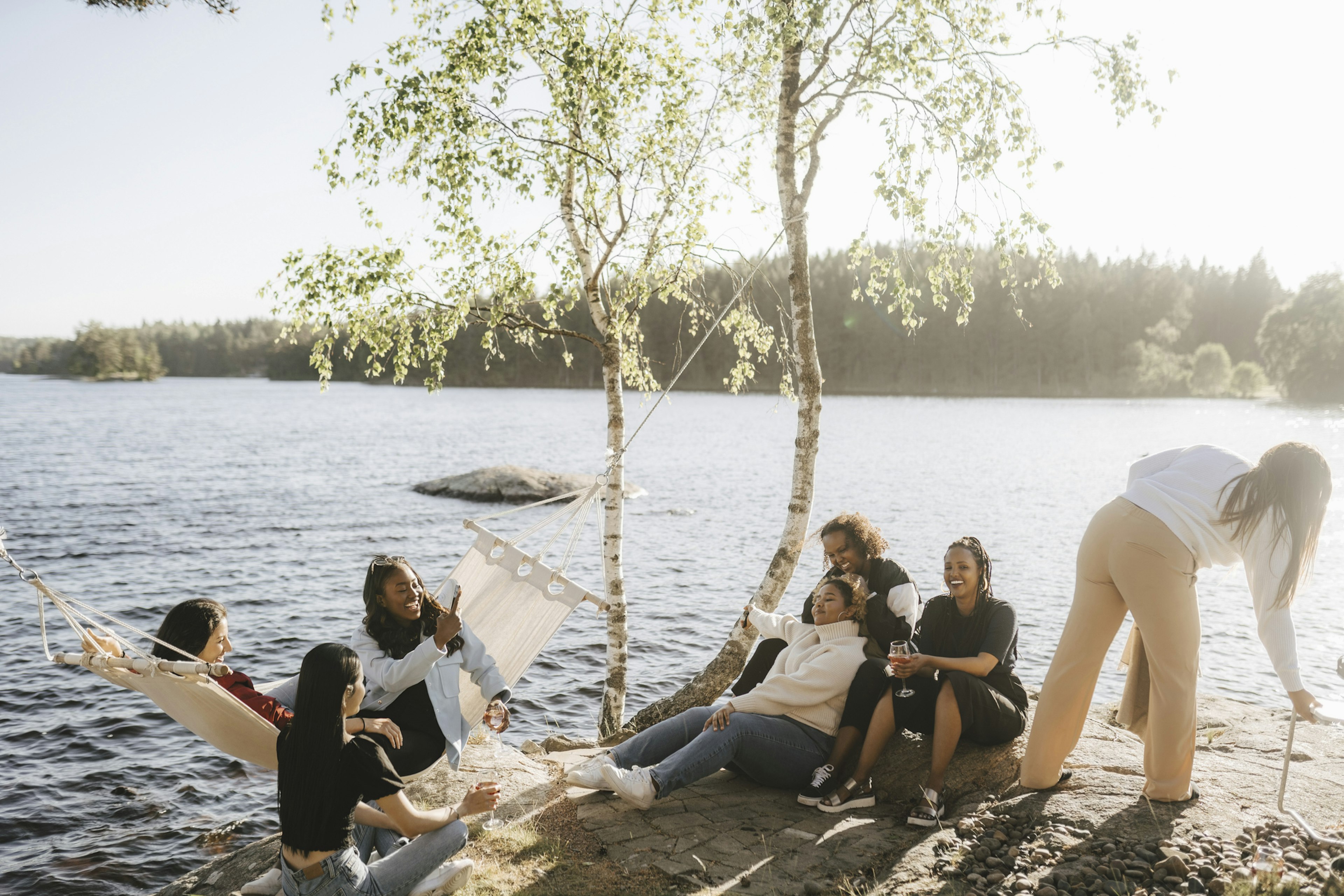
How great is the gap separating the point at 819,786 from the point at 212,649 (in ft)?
8.79

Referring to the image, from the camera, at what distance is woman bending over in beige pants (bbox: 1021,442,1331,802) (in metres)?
A: 2.98

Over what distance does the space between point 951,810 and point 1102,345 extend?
2878 inches

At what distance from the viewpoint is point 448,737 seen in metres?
3.87

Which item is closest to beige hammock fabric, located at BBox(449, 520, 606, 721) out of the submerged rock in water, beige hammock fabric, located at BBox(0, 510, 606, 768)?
beige hammock fabric, located at BBox(0, 510, 606, 768)

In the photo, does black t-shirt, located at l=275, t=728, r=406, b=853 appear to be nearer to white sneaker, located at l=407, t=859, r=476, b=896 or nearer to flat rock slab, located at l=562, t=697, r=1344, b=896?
white sneaker, located at l=407, t=859, r=476, b=896

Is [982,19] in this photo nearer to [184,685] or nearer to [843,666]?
[843,666]

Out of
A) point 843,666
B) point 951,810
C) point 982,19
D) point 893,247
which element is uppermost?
point 982,19

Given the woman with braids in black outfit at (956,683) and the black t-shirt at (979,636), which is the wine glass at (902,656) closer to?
the woman with braids in black outfit at (956,683)

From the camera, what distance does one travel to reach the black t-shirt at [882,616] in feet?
13.3

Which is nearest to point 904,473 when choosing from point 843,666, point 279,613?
point 279,613

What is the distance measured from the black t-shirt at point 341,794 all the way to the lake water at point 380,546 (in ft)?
10.6

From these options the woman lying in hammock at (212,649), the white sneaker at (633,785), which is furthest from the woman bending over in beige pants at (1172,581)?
the woman lying in hammock at (212,649)

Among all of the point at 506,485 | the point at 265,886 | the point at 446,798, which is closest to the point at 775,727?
the point at 446,798

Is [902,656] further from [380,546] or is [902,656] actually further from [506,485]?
[506,485]
